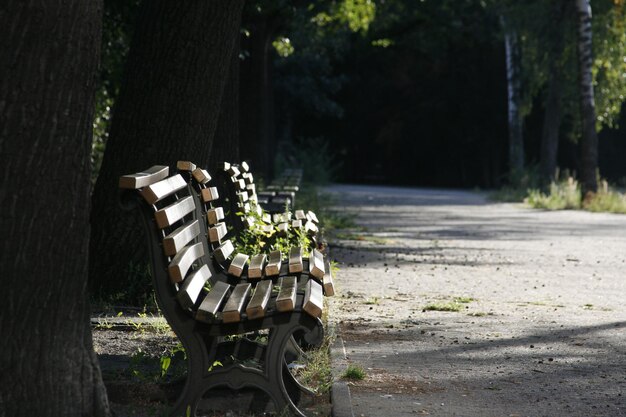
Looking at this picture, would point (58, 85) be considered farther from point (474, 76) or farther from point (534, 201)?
point (474, 76)

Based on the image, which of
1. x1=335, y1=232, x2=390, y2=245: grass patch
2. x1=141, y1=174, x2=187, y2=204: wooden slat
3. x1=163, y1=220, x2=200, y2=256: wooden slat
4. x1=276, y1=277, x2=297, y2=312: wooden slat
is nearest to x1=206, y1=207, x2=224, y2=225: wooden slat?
x1=163, y1=220, x2=200, y2=256: wooden slat

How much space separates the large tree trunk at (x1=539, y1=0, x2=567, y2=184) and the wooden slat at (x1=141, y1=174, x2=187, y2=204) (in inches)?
1045

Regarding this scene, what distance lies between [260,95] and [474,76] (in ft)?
88.7

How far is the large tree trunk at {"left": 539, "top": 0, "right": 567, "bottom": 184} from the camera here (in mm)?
32000

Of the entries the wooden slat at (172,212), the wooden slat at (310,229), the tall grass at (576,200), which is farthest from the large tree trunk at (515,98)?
the wooden slat at (172,212)

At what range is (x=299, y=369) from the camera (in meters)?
6.56

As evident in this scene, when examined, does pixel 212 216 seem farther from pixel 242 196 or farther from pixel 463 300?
pixel 463 300

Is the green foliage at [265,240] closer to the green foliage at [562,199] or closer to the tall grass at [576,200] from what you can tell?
the tall grass at [576,200]

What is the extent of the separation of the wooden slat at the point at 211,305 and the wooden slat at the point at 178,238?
0.26 meters

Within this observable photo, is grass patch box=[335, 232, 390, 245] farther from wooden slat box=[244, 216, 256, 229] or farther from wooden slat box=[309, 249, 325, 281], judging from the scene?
wooden slat box=[309, 249, 325, 281]

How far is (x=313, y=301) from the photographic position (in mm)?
5324

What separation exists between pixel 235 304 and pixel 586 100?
2407cm

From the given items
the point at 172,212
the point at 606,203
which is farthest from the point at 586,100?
the point at 172,212

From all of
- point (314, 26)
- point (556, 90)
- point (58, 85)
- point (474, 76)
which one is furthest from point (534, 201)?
point (58, 85)
